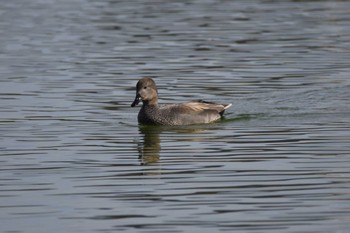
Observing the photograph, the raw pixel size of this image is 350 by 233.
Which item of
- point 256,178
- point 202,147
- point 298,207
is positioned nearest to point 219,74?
point 202,147

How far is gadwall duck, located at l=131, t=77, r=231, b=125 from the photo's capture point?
1950 cm

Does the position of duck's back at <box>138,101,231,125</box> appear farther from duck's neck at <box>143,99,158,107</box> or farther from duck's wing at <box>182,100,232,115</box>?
duck's neck at <box>143,99,158,107</box>

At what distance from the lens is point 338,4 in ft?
128

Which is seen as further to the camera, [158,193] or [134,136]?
[134,136]

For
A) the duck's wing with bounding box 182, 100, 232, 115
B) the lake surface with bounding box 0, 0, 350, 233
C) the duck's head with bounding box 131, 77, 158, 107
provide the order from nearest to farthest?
the lake surface with bounding box 0, 0, 350, 233 → the duck's wing with bounding box 182, 100, 232, 115 → the duck's head with bounding box 131, 77, 158, 107

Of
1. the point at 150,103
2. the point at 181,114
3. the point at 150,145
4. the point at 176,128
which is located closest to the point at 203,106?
the point at 181,114

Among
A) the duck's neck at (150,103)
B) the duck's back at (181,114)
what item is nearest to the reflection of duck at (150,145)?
the duck's back at (181,114)

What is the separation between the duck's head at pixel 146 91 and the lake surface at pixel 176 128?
45 cm

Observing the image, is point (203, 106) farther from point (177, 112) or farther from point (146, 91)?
point (146, 91)

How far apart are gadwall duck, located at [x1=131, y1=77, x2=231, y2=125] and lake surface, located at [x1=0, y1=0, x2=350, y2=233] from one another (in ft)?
0.78

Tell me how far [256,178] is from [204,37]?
57.1 ft

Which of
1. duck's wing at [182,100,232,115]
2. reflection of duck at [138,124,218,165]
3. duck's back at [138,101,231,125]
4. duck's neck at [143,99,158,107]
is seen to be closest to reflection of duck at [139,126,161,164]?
reflection of duck at [138,124,218,165]

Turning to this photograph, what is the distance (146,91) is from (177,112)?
2.37 ft

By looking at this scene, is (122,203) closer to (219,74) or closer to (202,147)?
(202,147)
